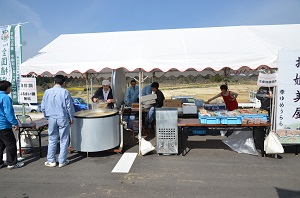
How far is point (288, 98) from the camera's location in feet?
15.0

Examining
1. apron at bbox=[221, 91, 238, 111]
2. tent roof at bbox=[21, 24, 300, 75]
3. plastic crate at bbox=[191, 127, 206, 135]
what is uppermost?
tent roof at bbox=[21, 24, 300, 75]

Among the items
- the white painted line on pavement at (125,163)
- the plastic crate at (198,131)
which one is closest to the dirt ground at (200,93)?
the plastic crate at (198,131)

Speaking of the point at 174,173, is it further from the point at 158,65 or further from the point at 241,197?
the point at 158,65

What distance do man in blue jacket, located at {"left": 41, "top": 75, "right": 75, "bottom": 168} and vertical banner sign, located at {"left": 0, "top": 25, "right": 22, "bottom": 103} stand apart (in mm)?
2991

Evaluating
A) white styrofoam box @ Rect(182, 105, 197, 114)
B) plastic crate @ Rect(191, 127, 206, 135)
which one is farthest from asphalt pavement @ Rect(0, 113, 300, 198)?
white styrofoam box @ Rect(182, 105, 197, 114)

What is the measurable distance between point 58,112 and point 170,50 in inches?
103

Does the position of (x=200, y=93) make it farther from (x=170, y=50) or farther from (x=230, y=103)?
(x=170, y=50)

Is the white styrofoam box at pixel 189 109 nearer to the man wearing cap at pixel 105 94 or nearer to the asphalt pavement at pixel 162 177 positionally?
the asphalt pavement at pixel 162 177

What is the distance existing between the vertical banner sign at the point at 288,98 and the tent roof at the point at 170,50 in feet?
0.90

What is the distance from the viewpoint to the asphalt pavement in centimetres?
341

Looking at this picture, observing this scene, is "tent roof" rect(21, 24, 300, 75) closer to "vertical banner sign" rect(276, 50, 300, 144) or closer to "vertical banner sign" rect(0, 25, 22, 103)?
"vertical banner sign" rect(276, 50, 300, 144)

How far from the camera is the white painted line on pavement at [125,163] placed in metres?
4.26

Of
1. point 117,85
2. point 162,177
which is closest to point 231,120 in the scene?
point 162,177

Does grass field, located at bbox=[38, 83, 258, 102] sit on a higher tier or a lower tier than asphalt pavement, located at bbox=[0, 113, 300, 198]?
higher
